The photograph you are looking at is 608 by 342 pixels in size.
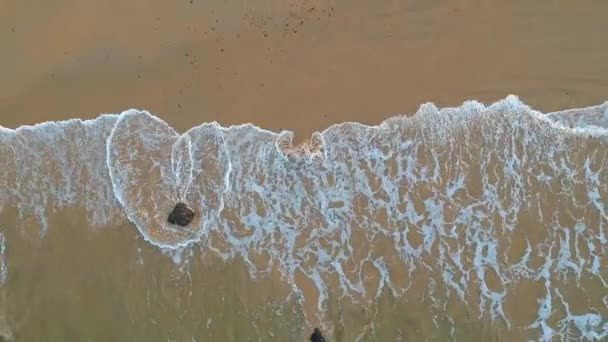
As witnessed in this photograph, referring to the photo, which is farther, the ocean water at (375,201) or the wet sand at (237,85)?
the wet sand at (237,85)

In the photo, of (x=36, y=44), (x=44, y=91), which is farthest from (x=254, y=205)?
(x=36, y=44)

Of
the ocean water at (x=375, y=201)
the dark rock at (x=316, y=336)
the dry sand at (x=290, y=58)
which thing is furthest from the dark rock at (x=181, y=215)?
the dark rock at (x=316, y=336)

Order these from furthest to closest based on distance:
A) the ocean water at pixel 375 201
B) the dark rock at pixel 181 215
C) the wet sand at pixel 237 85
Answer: the dark rock at pixel 181 215, the wet sand at pixel 237 85, the ocean water at pixel 375 201

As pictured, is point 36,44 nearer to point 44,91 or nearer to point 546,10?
point 44,91

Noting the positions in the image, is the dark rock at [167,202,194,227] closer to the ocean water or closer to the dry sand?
the ocean water

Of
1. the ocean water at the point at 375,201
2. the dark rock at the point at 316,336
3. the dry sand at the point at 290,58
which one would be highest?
the dry sand at the point at 290,58

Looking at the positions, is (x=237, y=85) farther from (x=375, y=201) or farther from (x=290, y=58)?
(x=375, y=201)

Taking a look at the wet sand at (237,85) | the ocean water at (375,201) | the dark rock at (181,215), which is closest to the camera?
the ocean water at (375,201)

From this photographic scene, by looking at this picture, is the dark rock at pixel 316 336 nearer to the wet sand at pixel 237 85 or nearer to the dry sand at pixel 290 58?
the wet sand at pixel 237 85
